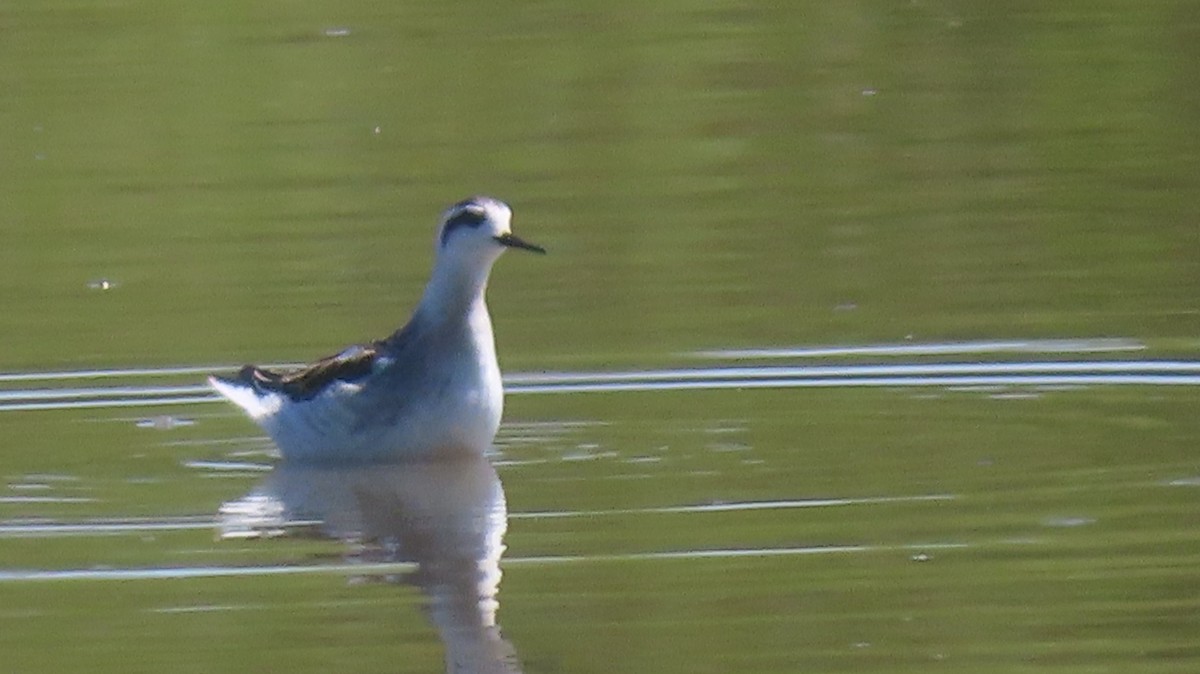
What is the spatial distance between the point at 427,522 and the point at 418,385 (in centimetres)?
130

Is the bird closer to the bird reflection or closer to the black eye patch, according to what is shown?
the black eye patch

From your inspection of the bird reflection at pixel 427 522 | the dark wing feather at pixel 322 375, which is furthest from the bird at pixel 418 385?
the bird reflection at pixel 427 522

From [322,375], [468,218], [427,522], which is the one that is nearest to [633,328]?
[468,218]

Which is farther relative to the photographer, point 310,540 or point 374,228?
point 374,228

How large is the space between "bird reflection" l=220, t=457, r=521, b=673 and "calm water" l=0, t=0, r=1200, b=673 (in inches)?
1.2

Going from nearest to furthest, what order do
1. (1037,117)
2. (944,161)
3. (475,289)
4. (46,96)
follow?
1. (475,289)
2. (944,161)
3. (1037,117)
4. (46,96)

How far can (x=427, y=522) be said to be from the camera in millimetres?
11125

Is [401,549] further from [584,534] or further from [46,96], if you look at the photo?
[46,96]

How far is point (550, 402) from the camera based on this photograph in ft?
→ 42.4

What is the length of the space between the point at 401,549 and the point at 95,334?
422 centimetres

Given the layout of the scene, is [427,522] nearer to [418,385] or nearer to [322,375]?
[418,385]

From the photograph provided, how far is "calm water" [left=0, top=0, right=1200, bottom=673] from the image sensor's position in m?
9.40

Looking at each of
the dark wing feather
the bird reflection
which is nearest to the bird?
the dark wing feather

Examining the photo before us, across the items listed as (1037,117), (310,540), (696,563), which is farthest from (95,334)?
(1037,117)
